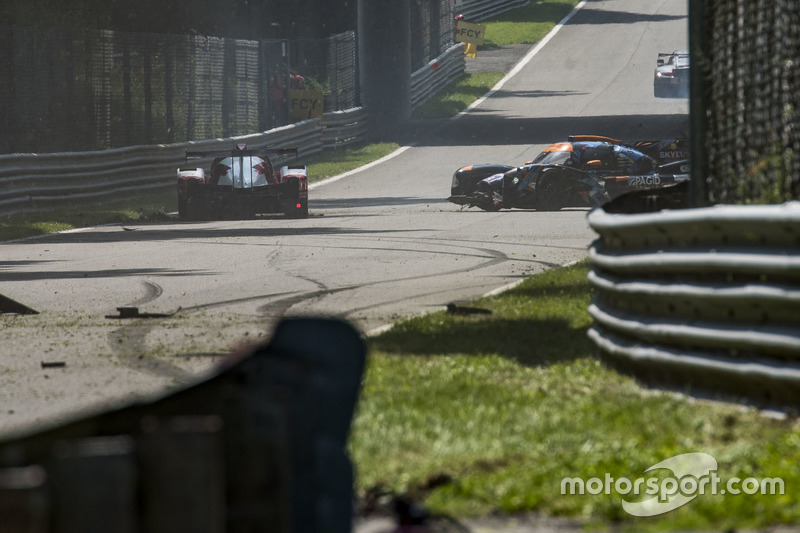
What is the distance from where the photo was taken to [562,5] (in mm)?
69875

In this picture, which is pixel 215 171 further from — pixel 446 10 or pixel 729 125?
pixel 446 10

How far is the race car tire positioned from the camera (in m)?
21.7

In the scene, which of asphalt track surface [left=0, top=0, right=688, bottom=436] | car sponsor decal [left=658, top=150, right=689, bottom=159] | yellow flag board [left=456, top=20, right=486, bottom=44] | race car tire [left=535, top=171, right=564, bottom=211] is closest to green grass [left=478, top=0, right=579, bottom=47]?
yellow flag board [left=456, top=20, right=486, bottom=44]

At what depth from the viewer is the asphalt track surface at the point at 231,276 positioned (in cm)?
743

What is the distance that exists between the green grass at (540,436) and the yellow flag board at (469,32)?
41.1 meters

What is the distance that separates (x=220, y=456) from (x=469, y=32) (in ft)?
151

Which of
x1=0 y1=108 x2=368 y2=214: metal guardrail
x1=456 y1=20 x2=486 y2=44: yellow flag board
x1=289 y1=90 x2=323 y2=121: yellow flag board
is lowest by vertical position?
x1=0 y1=108 x2=368 y2=214: metal guardrail

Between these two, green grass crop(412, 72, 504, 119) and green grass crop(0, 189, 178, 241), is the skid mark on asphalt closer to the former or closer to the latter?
green grass crop(0, 189, 178, 241)

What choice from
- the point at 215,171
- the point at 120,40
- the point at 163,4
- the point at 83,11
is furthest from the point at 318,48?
the point at 215,171

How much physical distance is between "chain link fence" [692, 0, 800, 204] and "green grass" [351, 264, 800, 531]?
4.00ft

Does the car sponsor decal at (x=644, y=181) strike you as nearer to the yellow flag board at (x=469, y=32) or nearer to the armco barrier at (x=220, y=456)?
the armco barrier at (x=220, y=456)

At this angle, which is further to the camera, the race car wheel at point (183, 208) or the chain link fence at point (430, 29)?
the chain link fence at point (430, 29)

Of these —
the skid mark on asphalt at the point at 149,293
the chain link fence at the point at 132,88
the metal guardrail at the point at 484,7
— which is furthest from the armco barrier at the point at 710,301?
the metal guardrail at the point at 484,7

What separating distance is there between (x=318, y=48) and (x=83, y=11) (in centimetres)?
854
